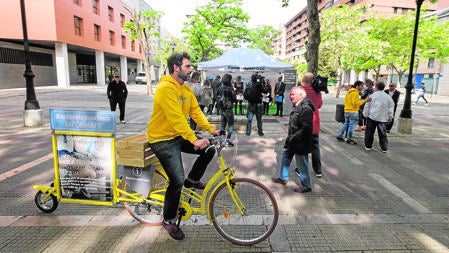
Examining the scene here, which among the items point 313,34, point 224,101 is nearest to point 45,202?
point 224,101

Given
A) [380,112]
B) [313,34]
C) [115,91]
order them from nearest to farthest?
[380,112] < [313,34] < [115,91]

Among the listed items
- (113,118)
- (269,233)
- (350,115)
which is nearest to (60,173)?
(113,118)

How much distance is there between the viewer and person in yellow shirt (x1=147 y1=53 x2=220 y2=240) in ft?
9.33

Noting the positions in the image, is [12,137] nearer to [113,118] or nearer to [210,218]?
[113,118]

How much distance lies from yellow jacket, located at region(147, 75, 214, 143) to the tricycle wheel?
1870mm

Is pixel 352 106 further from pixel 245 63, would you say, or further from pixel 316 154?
pixel 245 63

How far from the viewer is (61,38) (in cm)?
2977

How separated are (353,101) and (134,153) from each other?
6584 millimetres

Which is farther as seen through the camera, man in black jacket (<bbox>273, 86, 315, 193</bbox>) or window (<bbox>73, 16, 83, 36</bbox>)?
window (<bbox>73, 16, 83, 36</bbox>)

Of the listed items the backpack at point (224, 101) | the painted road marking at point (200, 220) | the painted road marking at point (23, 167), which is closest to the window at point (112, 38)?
the backpack at point (224, 101)

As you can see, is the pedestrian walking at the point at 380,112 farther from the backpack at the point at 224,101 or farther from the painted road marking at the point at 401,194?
the backpack at the point at 224,101

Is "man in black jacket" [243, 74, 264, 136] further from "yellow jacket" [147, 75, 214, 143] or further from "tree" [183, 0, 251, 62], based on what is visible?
"tree" [183, 0, 251, 62]

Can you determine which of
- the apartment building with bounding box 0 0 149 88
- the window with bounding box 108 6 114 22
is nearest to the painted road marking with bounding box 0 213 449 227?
the apartment building with bounding box 0 0 149 88

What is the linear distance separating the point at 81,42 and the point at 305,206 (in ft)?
118
